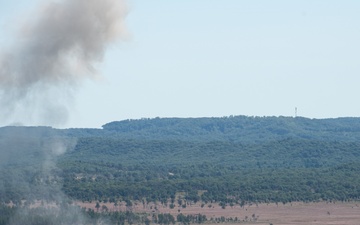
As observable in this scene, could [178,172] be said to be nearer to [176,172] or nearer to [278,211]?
[176,172]

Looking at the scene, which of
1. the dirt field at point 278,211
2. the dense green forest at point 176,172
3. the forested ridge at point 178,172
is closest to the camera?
the dense green forest at point 176,172

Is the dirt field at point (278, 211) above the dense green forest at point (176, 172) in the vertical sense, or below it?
below

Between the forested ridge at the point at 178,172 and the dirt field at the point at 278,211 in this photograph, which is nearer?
the dirt field at the point at 278,211

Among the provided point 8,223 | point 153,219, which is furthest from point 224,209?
point 8,223

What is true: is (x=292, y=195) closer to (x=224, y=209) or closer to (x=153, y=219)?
(x=224, y=209)

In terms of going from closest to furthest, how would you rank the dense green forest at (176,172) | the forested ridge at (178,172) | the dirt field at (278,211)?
the dense green forest at (176,172)
the dirt field at (278,211)
the forested ridge at (178,172)

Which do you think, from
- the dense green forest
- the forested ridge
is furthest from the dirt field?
the forested ridge

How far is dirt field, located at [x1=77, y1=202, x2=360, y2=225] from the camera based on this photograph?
8981cm

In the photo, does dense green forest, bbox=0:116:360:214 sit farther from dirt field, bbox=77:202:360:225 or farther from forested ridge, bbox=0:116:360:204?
dirt field, bbox=77:202:360:225

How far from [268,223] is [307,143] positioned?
89943 millimetres

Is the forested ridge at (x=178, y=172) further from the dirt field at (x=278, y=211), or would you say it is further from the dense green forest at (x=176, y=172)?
the dirt field at (x=278, y=211)

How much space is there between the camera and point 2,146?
8031 cm

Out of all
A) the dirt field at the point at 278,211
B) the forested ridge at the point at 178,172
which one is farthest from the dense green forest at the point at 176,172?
the dirt field at the point at 278,211

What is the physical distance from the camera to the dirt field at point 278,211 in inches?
3536
